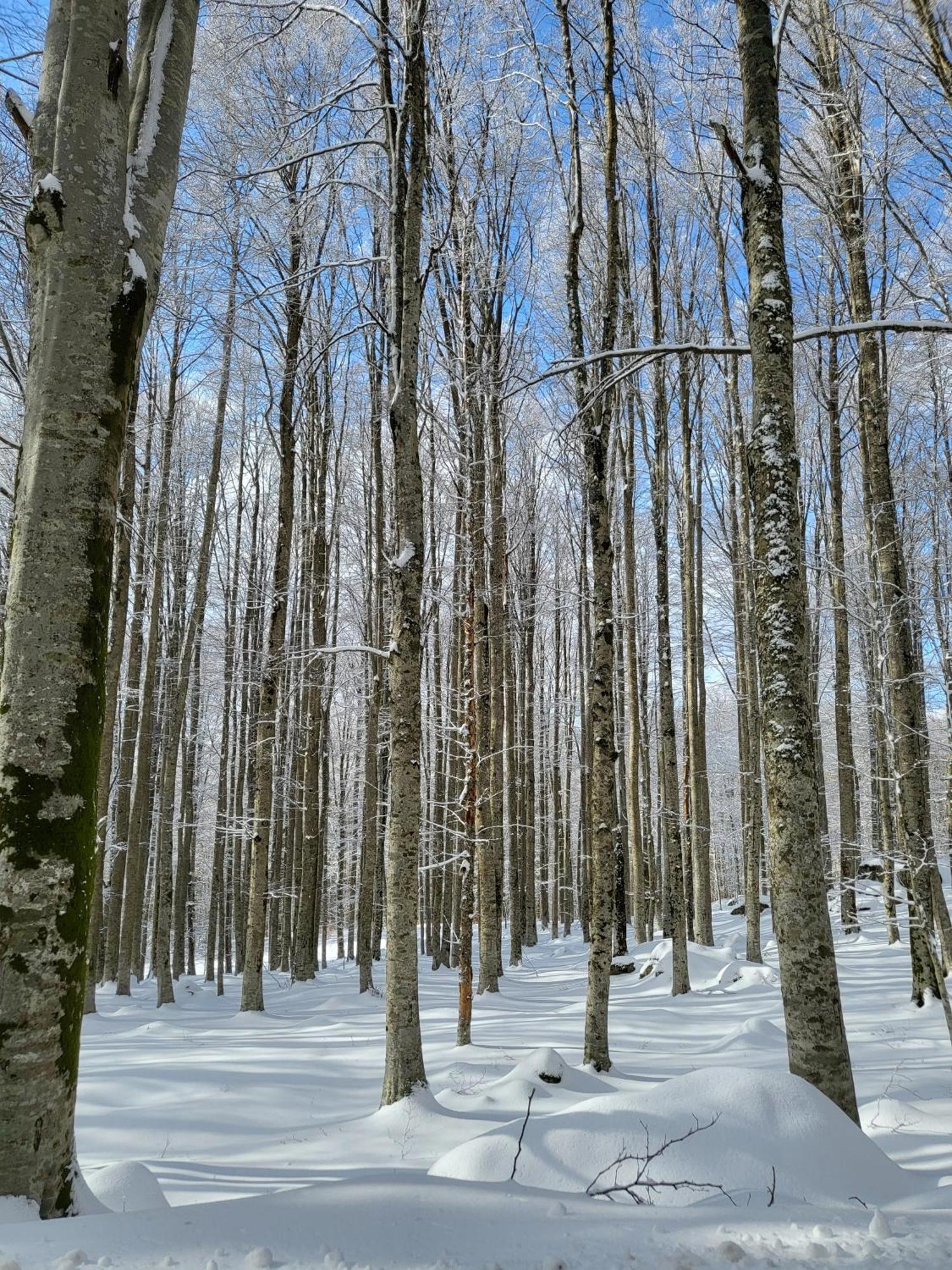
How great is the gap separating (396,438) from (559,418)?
7424 mm

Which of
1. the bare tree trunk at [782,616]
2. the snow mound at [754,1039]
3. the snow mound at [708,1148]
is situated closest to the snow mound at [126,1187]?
the snow mound at [708,1148]

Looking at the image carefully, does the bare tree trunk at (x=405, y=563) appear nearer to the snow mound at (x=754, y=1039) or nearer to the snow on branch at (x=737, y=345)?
the snow on branch at (x=737, y=345)

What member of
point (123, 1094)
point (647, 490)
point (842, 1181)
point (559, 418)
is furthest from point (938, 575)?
point (123, 1094)

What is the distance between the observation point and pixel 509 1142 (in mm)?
3684

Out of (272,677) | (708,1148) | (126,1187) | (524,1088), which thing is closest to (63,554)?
(126,1187)

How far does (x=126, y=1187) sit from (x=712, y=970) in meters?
11.1

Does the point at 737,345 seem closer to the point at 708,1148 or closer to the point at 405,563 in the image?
the point at 405,563

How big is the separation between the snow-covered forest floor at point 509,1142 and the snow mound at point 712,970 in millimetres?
154

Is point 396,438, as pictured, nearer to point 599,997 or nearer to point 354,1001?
point 599,997

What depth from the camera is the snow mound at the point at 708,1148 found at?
2.92m

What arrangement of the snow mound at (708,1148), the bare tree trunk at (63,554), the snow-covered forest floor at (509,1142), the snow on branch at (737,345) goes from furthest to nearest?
1. the snow on branch at (737,345)
2. the snow mound at (708,1148)
3. the bare tree trunk at (63,554)
4. the snow-covered forest floor at (509,1142)

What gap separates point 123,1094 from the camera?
19.5ft

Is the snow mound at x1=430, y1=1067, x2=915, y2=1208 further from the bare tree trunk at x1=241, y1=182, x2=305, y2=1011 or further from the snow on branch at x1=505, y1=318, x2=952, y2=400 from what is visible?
the bare tree trunk at x1=241, y1=182, x2=305, y2=1011

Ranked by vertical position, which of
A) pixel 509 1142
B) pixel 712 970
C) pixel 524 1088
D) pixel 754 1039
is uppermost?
pixel 509 1142
